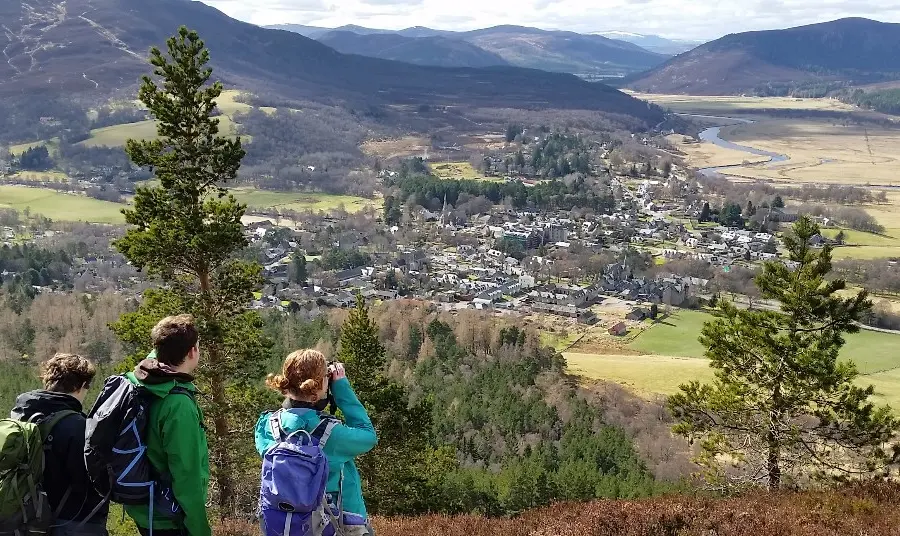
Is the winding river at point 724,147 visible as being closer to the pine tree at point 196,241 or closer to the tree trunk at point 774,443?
the tree trunk at point 774,443

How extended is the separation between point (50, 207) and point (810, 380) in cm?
9937

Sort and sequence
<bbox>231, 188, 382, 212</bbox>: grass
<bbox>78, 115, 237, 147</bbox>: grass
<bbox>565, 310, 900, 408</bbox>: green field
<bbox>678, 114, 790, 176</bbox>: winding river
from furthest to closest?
<bbox>78, 115, 237, 147</bbox>: grass < <bbox>678, 114, 790, 176</bbox>: winding river < <bbox>231, 188, 382, 212</bbox>: grass < <bbox>565, 310, 900, 408</bbox>: green field

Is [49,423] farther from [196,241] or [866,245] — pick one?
[866,245]

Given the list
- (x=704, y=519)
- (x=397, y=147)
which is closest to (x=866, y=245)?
(x=704, y=519)

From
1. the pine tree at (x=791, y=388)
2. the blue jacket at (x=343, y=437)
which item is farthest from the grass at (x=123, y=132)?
the blue jacket at (x=343, y=437)

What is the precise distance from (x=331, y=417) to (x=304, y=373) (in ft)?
1.03

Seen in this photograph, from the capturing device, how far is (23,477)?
400cm

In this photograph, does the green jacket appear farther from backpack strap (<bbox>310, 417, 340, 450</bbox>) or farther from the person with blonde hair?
backpack strap (<bbox>310, 417, 340, 450</bbox>)

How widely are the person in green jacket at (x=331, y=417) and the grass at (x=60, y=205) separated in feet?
294

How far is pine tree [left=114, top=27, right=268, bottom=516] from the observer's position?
11.6 meters

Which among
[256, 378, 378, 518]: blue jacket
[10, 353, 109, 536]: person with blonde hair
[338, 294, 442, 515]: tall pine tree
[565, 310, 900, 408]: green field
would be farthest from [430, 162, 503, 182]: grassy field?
[10, 353, 109, 536]: person with blonde hair

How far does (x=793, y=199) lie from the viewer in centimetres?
10469

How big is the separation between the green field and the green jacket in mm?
35918

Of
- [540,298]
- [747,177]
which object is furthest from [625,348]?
[747,177]
